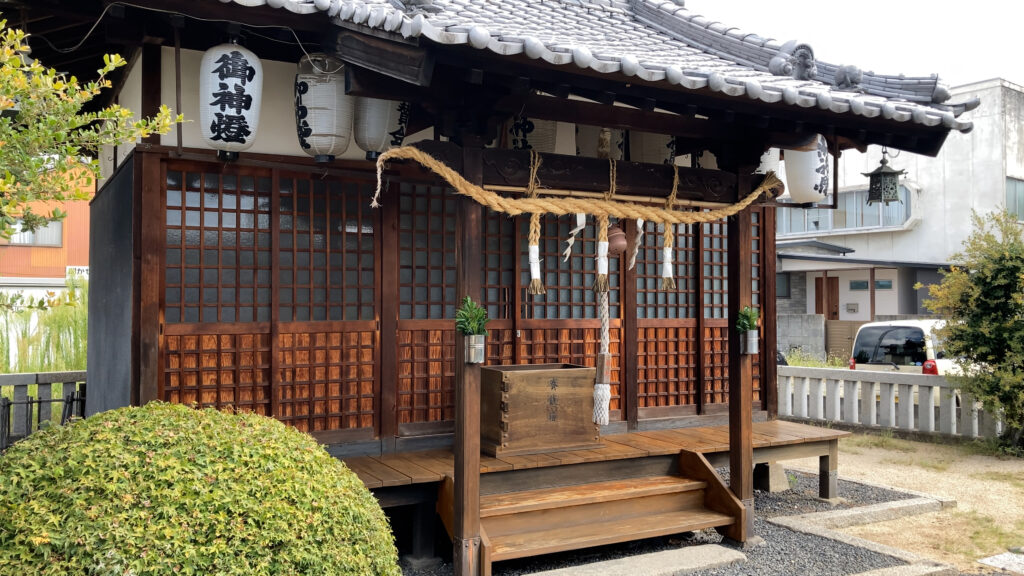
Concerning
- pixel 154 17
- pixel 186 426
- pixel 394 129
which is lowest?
pixel 186 426

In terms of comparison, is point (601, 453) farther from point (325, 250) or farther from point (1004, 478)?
point (1004, 478)

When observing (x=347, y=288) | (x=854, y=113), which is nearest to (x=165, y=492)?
(x=347, y=288)

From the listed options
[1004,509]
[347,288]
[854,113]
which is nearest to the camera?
[854,113]

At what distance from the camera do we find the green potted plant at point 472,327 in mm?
5141

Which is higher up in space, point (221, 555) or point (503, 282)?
point (503, 282)

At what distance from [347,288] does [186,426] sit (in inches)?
104

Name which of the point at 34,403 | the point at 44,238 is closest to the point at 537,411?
the point at 34,403

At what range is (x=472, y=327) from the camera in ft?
16.9

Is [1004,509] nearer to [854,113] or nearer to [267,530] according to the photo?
[854,113]

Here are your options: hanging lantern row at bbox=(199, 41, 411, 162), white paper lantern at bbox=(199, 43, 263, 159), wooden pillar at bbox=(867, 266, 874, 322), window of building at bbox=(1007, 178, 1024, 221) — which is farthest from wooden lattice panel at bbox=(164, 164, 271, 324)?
window of building at bbox=(1007, 178, 1024, 221)

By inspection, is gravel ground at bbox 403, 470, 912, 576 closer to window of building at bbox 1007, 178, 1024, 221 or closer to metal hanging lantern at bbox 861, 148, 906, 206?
metal hanging lantern at bbox 861, 148, 906, 206

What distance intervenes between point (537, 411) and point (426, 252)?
5.63 ft

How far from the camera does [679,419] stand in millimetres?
8211

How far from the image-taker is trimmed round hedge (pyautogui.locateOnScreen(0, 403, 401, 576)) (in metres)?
3.28
